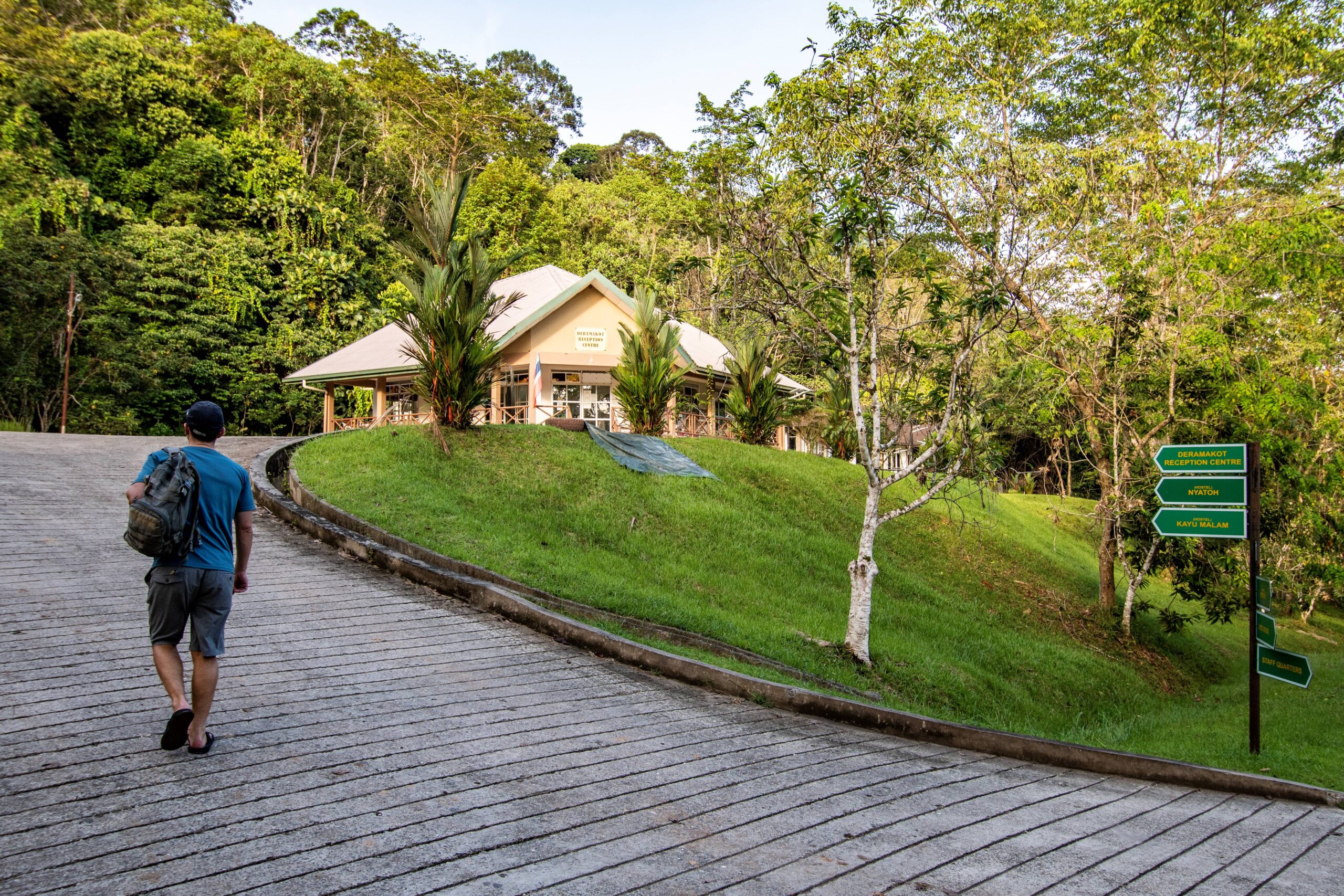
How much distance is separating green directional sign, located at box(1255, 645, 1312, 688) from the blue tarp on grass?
10217mm

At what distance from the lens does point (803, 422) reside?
101 ft

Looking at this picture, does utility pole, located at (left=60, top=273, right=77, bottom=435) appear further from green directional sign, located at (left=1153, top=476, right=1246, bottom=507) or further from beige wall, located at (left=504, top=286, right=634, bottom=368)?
green directional sign, located at (left=1153, top=476, right=1246, bottom=507)

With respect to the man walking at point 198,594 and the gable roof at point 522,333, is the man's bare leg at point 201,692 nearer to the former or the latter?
the man walking at point 198,594

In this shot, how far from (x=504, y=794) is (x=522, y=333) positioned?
20.8 metres

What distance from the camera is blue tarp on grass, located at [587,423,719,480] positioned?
621 inches

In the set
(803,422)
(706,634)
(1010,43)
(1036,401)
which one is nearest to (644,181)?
(803,422)

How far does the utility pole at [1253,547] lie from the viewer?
673cm

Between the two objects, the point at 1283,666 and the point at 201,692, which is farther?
the point at 1283,666

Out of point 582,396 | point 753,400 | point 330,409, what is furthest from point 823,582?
point 330,409

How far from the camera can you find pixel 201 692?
4.06 meters

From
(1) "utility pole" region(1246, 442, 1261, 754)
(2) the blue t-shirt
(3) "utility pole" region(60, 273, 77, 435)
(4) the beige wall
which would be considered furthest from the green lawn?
(3) "utility pole" region(60, 273, 77, 435)

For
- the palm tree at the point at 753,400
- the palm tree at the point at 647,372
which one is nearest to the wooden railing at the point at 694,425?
the palm tree at the point at 753,400

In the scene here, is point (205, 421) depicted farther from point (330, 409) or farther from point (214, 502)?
point (330, 409)

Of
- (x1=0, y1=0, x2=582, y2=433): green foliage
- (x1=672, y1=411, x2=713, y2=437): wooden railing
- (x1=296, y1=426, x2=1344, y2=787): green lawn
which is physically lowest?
(x1=296, y1=426, x2=1344, y2=787): green lawn
